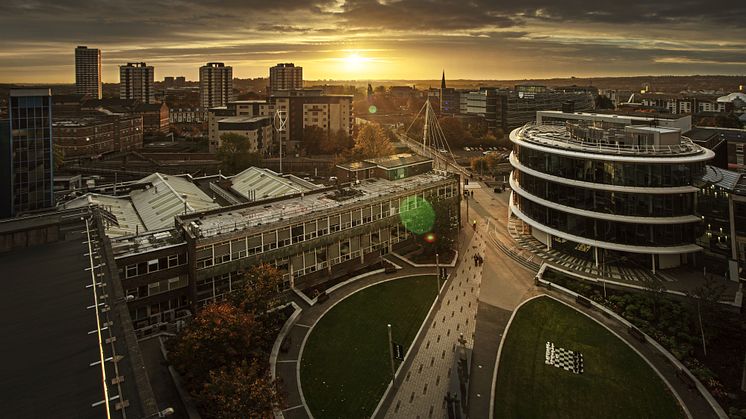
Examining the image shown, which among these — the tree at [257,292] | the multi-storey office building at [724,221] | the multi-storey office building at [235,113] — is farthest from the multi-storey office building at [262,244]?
the multi-storey office building at [235,113]

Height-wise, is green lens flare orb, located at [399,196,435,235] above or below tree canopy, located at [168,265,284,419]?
above

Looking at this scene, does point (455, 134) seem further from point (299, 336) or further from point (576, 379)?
point (576, 379)

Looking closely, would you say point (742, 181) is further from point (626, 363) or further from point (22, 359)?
point (22, 359)

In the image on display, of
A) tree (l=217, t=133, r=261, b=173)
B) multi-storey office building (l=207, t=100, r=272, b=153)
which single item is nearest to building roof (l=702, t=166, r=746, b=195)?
tree (l=217, t=133, r=261, b=173)

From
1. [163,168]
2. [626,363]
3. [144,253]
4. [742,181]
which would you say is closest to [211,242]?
[144,253]

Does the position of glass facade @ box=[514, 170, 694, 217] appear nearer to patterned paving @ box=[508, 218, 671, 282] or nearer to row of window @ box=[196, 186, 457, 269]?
patterned paving @ box=[508, 218, 671, 282]
